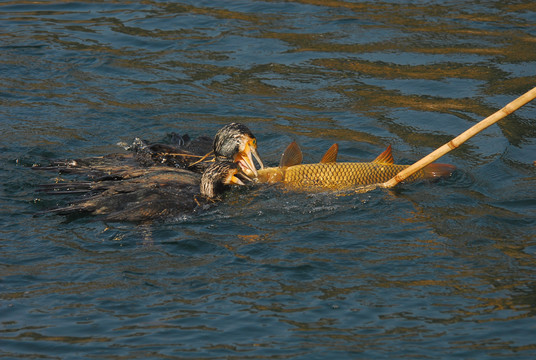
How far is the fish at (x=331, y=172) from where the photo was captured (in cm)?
691

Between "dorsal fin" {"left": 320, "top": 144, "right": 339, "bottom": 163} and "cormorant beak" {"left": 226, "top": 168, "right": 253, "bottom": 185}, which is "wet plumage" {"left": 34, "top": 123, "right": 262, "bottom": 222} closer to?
"cormorant beak" {"left": 226, "top": 168, "right": 253, "bottom": 185}

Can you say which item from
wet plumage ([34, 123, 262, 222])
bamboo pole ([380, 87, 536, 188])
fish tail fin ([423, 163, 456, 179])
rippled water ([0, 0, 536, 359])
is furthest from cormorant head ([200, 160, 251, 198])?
fish tail fin ([423, 163, 456, 179])

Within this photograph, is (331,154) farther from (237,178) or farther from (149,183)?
(149,183)

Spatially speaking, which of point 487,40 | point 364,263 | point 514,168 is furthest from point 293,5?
point 364,263

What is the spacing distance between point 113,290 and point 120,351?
82 centimetres

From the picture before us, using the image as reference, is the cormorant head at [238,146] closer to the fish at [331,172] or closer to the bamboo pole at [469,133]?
the fish at [331,172]

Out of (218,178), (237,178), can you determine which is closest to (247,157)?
(237,178)

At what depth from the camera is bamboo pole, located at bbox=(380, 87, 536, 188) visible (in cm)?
539

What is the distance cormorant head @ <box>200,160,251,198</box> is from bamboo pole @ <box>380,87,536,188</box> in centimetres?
142

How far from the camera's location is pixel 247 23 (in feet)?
44.6

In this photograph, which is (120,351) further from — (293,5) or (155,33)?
(293,5)

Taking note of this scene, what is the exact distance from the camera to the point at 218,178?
7141 mm

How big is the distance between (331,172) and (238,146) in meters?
1.10

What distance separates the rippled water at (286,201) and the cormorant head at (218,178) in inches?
6.0
